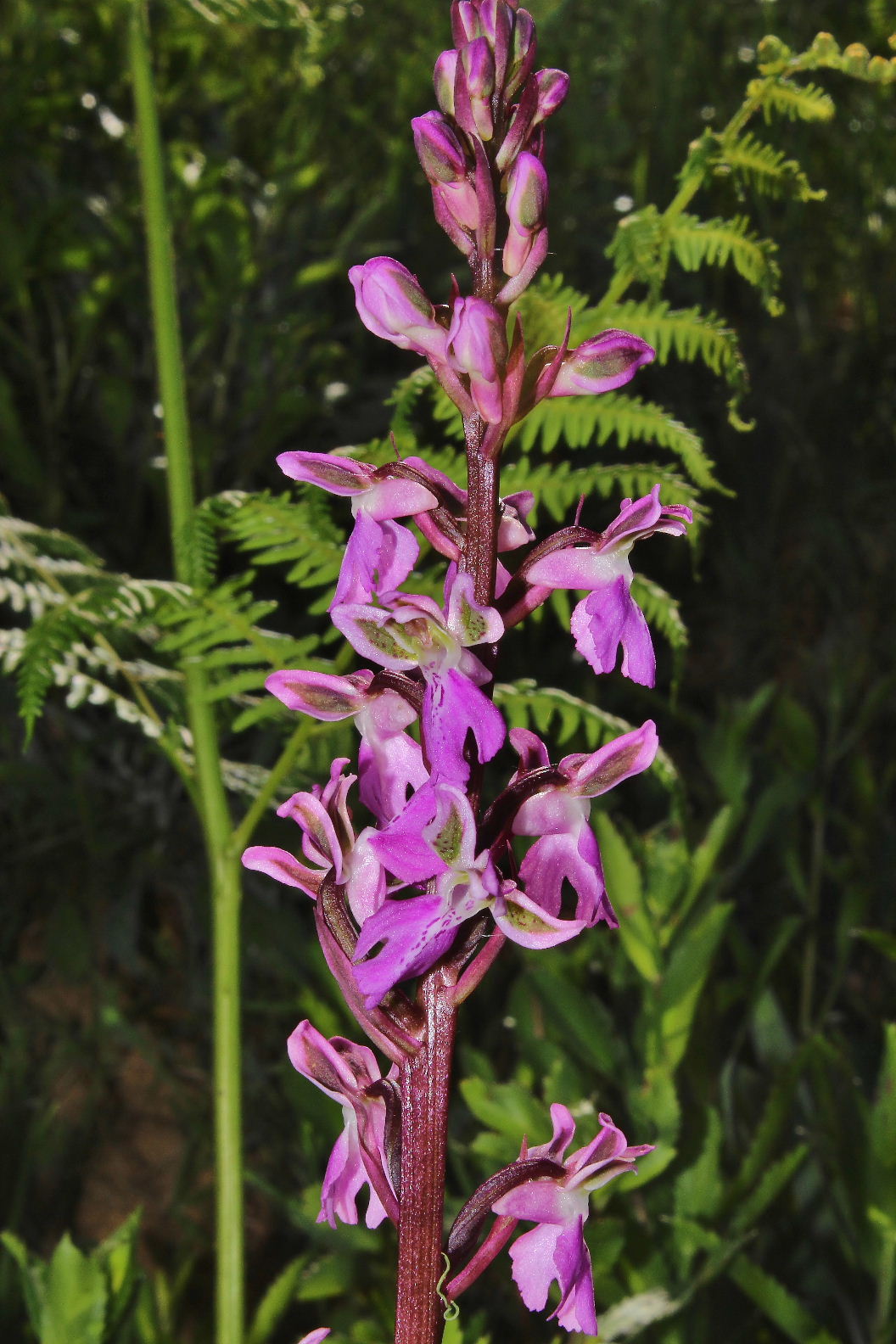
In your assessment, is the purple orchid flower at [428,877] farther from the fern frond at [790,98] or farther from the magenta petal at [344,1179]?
the fern frond at [790,98]

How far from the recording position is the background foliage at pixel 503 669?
71cm

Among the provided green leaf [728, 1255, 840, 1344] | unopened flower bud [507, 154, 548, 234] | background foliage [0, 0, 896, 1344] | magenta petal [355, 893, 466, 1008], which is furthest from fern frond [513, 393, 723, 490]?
green leaf [728, 1255, 840, 1344]

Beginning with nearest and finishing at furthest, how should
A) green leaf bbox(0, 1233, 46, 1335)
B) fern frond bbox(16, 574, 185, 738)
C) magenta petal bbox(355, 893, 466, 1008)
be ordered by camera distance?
1. magenta petal bbox(355, 893, 466, 1008)
2. fern frond bbox(16, 574, 185, 738)
3. green leaf bbox(0, 1233, 46, 1335)

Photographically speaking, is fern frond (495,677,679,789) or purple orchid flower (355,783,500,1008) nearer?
purple orchid flower (355,783,500,1008)

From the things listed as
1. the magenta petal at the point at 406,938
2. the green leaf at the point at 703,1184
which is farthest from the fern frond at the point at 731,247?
the green leaf at the point at 703,1184

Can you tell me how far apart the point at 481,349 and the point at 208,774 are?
0.41 meters

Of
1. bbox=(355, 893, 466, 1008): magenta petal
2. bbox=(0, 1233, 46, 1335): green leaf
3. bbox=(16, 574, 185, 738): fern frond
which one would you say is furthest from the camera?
bbox=(0, 1233, 46, 1335): green leaf

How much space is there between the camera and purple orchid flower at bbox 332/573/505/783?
35 centimetres

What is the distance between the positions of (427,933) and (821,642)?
142cm

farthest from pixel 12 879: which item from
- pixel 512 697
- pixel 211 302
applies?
pixel 512 697

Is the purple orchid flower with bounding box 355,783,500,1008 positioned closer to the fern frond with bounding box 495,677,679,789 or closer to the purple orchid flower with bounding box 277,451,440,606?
the purple orchid flower with bounding box 277,451,440,606

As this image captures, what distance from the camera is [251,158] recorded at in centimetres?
181

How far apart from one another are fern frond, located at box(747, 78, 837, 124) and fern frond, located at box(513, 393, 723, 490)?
0.16m

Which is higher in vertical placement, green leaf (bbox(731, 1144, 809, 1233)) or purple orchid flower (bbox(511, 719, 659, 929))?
purple orchid flower (bbox(511, 719, 659, 929))
